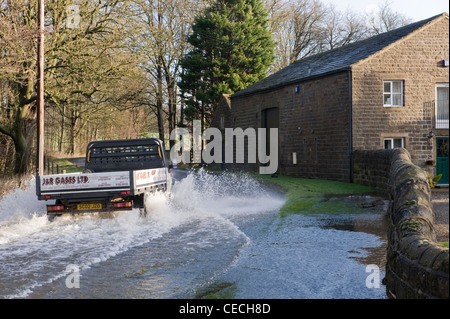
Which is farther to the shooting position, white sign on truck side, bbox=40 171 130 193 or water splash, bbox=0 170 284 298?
white sign on truck side, bbox=40 171 130 193

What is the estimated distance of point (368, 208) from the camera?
15.1 metres

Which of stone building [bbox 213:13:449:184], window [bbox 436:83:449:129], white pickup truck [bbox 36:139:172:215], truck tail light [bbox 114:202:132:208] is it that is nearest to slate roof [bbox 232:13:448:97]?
stone building [bbox 213:13:449:184]

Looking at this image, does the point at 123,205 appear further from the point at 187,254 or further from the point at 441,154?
the point at 441,154

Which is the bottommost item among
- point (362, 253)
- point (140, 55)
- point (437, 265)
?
point (362, 253)

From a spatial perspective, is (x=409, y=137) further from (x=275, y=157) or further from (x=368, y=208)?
(x=368, y=208)

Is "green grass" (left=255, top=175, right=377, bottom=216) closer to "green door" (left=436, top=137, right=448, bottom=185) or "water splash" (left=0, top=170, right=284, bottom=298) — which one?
"water splash" (left=0, top=170, right=284, bottom=298)

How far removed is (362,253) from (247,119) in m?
25.9

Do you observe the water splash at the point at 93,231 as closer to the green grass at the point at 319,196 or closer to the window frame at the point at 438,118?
A: the green grass at the point at 319,196

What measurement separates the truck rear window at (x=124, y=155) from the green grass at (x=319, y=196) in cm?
426

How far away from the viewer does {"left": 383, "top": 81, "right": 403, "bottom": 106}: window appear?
2459 centimetres

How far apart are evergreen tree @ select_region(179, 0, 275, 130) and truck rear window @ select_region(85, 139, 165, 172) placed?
2761cm

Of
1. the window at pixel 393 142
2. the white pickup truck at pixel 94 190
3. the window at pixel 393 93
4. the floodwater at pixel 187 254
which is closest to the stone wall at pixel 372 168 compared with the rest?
the window at pixel 393 142

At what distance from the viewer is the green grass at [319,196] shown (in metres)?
15.1

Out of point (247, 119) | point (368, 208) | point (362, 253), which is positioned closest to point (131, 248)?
point (362, 253)
